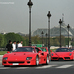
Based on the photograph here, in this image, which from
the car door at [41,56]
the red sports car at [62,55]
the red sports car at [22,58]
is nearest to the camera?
the red sports car at [22,58]

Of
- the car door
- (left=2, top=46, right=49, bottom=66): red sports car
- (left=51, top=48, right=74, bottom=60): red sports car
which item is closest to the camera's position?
(left=2, top=46, right=49, bottom=66): red sports car

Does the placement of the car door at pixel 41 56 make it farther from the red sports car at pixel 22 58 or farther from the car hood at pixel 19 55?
the car hood at pixel 19 55

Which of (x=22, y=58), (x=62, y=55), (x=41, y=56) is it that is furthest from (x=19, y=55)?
(x=62, y=55)

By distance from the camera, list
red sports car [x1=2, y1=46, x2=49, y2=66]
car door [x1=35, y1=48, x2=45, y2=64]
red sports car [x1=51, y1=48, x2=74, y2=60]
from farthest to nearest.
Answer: red sports car [x1=51, y1=48, x2=74, y2=60], car door [x1=35, y1=48, x2=45, y2=64], red sports car [x1=2, y1=46, x2=49, y2=66]

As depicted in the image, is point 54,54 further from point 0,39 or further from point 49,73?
point 0,39

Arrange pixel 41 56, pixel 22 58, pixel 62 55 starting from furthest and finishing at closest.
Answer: pixel 62 55, pixel 41 56, pixel 22 58

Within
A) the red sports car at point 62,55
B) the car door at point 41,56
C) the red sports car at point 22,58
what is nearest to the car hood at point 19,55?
the red sports car at point 22,58

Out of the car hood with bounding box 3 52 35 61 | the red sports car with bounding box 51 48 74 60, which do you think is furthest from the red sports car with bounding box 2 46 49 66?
the red sports car with bounding box 51 48 74 60

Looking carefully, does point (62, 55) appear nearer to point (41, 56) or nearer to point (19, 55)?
point (41, 56)

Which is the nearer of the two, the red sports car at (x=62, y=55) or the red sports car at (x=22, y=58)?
the red sports car at (x=22, y=58)

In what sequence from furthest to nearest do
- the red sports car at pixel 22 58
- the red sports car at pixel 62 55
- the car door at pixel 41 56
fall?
the red sports car at pixel 62 55, the car door at pixel 41 56, the red sports car at pixel 22 58

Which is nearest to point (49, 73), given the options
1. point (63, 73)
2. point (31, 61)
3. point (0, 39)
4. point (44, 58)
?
point (63, 73)

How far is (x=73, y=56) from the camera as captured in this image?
1137 inches

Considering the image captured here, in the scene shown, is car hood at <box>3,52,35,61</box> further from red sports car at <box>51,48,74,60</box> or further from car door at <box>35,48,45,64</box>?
red sports car at <box>51,48,74,60</box>
